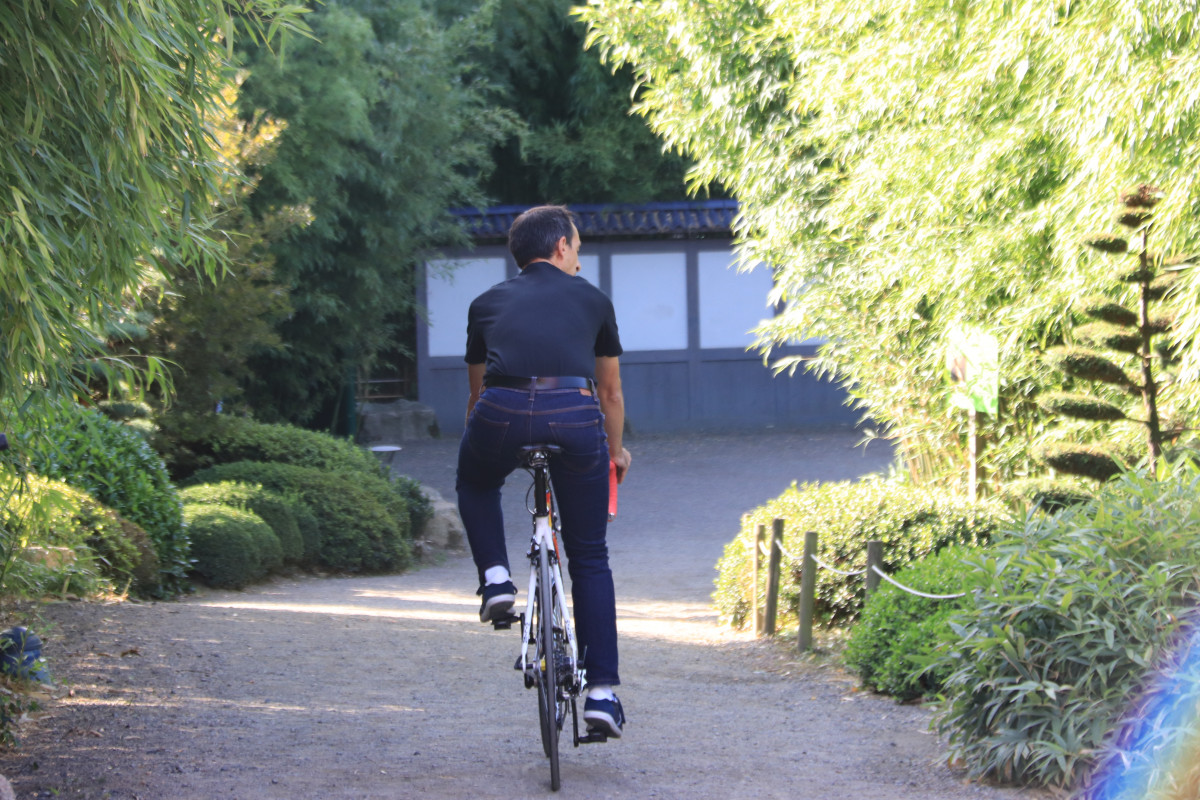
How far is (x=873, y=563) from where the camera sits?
5434mm

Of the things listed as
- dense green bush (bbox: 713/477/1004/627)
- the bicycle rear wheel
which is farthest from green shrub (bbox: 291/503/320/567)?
the bicycle rear wheel

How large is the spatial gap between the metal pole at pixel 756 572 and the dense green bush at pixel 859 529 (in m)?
0.04

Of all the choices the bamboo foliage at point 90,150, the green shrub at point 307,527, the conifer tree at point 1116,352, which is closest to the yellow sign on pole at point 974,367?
the conifer tree at point 1116,352

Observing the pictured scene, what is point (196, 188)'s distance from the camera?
11.5 feet

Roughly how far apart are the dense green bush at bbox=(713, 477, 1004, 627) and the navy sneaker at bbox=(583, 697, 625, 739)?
8.57 feet

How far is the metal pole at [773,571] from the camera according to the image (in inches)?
250

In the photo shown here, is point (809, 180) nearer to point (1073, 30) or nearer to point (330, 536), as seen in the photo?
point (1073, 30)

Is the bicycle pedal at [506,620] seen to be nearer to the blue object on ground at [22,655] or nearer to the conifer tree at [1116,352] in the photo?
the blue object on ground at [22,655]

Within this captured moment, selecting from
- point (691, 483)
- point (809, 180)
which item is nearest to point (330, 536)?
point (809, 180)

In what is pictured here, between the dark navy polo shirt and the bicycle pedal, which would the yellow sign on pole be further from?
the bicycle pedal

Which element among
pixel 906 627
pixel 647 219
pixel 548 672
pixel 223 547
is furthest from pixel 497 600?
pixel 647 219

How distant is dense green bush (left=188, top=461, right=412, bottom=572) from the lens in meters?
9.94

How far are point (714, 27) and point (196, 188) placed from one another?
5.85 meters

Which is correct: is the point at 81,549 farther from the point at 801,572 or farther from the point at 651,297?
the point at 651,297
